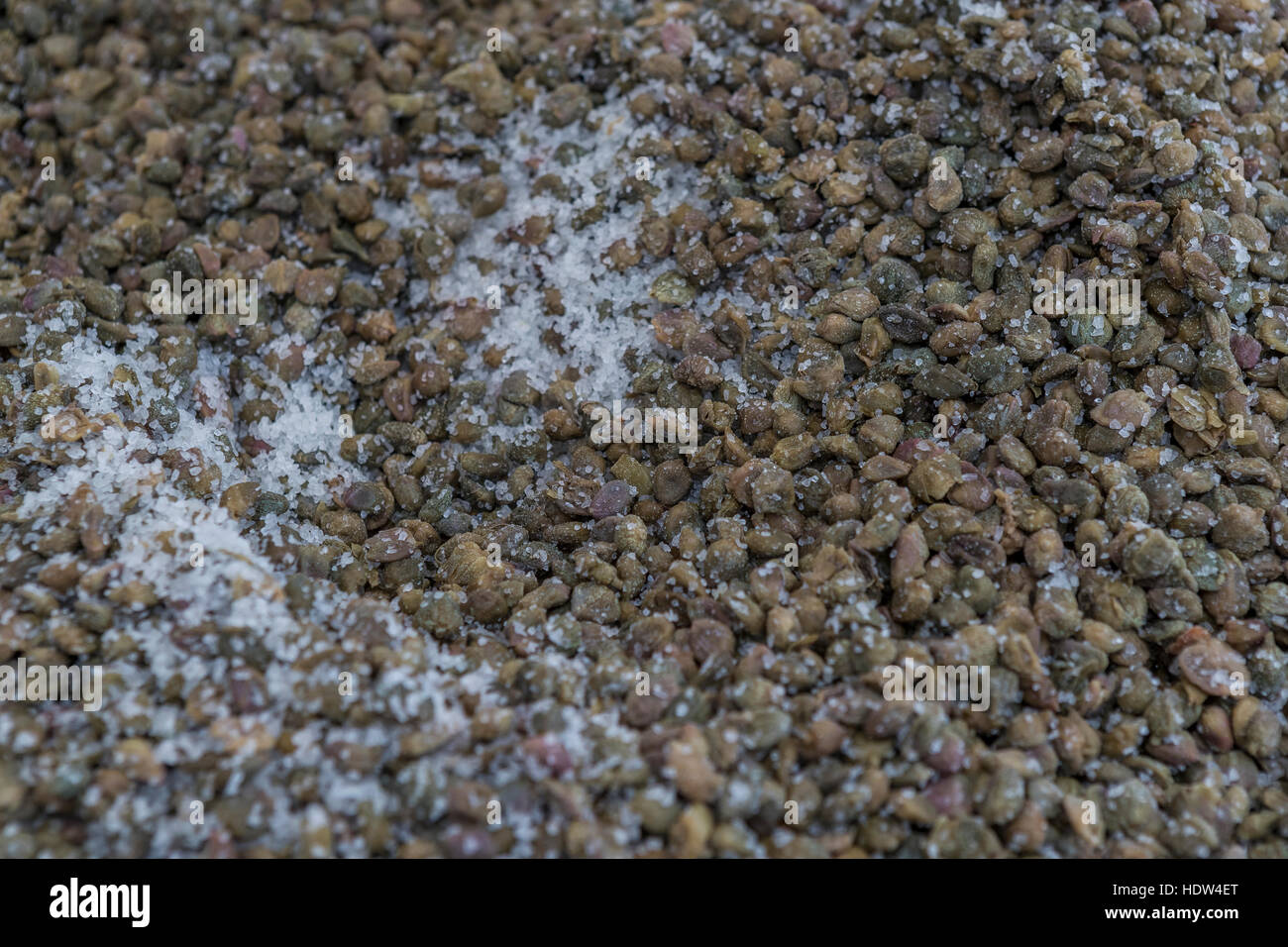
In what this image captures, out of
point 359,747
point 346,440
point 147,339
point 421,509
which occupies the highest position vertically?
point 147,339

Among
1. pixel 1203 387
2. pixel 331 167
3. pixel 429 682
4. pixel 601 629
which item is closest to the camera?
pixel 429 682

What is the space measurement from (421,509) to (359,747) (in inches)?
18.7

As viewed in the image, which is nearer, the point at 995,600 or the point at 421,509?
the point at 995,600

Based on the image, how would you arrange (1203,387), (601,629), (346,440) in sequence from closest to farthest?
(601,629)
(1203,387)
(346,440)

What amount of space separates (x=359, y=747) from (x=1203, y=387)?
4.05 feet

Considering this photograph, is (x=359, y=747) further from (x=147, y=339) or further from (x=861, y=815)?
(x=147, y=339)

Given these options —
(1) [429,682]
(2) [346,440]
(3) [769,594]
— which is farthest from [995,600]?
(2) [346,440]

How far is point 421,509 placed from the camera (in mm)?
1604

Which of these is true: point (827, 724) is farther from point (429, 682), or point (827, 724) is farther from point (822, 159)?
point (822, 159)
